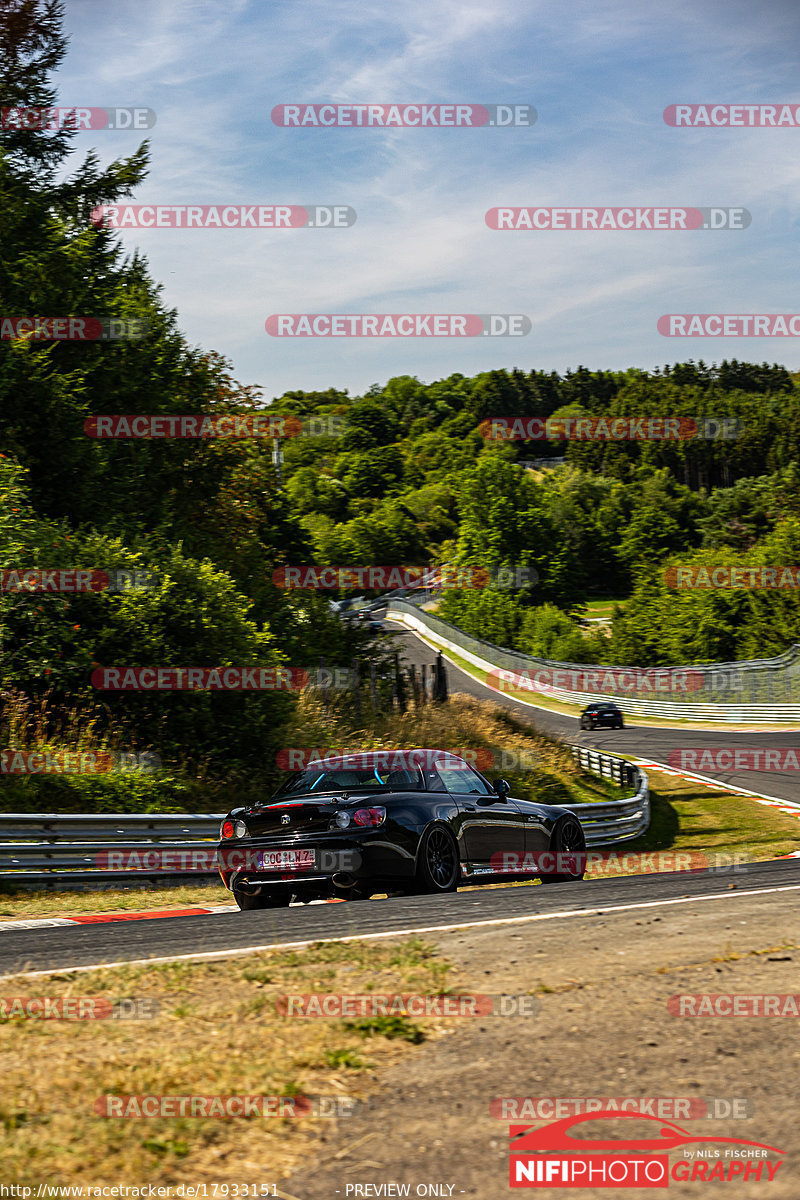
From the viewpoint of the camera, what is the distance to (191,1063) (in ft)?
13.8

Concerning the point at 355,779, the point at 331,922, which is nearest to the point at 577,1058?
the point at 331,922

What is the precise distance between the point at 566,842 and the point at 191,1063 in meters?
8.33

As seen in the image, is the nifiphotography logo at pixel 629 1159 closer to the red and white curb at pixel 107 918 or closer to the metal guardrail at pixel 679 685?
the red and white curb at pixel 107 918

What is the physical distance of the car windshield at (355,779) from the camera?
32.7 ft

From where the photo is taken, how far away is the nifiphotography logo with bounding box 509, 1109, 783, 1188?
Result: 132 inches

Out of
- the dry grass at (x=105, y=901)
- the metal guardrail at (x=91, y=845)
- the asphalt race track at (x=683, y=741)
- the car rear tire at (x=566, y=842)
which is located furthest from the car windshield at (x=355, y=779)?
the asphalt race track at (x=683, y=741)

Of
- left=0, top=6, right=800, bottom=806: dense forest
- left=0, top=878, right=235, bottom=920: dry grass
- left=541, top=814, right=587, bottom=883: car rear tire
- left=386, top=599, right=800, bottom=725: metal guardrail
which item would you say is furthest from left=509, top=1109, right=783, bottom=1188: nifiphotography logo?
left=386, top=599, right=800, bottom=725: metal guardrail

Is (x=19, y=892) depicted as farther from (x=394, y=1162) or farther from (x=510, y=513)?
(x=510, y=513)

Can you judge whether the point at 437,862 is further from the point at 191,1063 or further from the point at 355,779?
the point at 191,1063

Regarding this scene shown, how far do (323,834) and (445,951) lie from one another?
9.86 feet

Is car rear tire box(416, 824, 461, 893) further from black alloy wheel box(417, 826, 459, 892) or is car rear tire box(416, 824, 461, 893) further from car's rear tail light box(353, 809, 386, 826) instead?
car's rear tail light box(353, 809, 386, 826)

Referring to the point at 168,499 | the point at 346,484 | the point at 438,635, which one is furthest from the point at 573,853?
the point at 346,484

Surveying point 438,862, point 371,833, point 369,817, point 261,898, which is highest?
point 369,817

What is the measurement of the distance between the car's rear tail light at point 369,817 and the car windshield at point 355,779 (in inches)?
16.5
